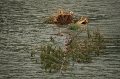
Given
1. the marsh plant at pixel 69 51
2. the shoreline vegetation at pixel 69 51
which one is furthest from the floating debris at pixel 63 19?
Result: the marsh plant at pixel 69 51

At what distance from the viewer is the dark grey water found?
12.5 metres

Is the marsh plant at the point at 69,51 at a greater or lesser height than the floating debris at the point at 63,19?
lesser

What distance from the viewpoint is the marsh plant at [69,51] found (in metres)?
13.0

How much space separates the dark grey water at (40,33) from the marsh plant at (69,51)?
0.97 ft

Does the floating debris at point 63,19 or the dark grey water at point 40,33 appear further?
the floating debris at point 63,19

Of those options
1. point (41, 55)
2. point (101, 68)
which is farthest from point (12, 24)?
point (101, 68)

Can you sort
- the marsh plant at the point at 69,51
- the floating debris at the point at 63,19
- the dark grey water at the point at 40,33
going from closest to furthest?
the dark grey water at the point at 40,33
the marsh plant at the point at 69,51
the floating debris at the point at 63,19

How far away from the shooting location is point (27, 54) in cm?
1446

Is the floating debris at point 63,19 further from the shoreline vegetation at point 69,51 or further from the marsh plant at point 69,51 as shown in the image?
the marsh plant at point 69,51

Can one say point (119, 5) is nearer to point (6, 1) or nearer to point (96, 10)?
point (96, 10)

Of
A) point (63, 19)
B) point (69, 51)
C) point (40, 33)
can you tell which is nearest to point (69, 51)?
point (69, 51)

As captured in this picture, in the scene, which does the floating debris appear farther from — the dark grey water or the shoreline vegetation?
the shoreline vegetation

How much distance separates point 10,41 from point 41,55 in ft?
10.5

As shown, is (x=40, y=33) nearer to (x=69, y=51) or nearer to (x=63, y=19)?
(x=63, y=19)
